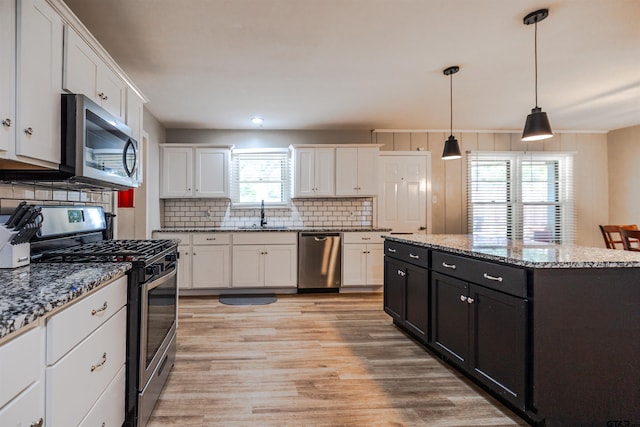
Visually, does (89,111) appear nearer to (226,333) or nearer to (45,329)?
(45,329)

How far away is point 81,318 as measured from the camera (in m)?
1.17

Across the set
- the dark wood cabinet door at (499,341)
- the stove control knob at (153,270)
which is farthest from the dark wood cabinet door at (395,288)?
the stove control knob at (153,270)

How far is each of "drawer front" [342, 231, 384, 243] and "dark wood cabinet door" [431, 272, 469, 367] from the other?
2131 mm

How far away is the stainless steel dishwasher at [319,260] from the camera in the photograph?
4.56 metres

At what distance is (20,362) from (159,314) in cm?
115

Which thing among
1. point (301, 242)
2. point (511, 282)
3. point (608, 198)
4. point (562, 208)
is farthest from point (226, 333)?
point (608, 198)

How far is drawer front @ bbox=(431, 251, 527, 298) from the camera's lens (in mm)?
1729

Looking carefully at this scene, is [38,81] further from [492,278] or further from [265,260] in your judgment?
[265,260]

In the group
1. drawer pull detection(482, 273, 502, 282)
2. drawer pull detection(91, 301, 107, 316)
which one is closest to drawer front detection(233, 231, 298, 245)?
drawer pull detection(482, 273, 502, 282)

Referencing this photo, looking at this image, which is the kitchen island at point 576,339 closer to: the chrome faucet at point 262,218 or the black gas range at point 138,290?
the black gas range at point 138,290

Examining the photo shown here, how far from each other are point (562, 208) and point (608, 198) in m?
0.77

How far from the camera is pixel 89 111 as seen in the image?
65.8 inches

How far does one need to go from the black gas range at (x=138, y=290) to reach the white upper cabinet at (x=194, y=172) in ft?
7.94

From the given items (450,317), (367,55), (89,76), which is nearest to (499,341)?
(450,317)
